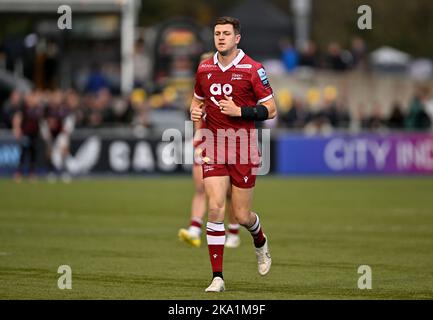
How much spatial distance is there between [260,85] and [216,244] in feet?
5.62

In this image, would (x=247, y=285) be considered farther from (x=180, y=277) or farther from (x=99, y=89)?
(x=99, y=89)

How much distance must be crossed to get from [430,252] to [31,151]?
61.1 feet

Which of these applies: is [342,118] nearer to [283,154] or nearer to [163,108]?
[283,154]

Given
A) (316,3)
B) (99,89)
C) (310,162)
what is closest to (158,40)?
(99,89)

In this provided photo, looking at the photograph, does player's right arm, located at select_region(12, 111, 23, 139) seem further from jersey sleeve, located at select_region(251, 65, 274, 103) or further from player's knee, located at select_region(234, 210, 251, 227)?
jersey sleeve, located at select_region(251, 65, 274, 103)

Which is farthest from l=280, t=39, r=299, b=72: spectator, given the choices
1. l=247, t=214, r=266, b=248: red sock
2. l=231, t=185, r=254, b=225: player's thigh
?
l=231, t=185, r=254, b=225: player's thigh

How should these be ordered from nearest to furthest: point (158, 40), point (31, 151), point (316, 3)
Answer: point (31, 151)
point (158, 40)
point (316, 3)

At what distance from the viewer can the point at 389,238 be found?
18.0 metres

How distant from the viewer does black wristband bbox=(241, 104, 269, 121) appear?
12.3 metres

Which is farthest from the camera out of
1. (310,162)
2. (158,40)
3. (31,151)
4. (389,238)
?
(158,40)

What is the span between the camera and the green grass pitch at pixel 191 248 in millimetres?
12359

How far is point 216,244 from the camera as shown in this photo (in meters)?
12.4

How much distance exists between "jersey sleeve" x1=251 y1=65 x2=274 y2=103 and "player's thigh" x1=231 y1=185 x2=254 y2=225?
96cm

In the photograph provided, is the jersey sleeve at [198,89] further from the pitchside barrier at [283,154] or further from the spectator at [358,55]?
the spectator at [358,55]
